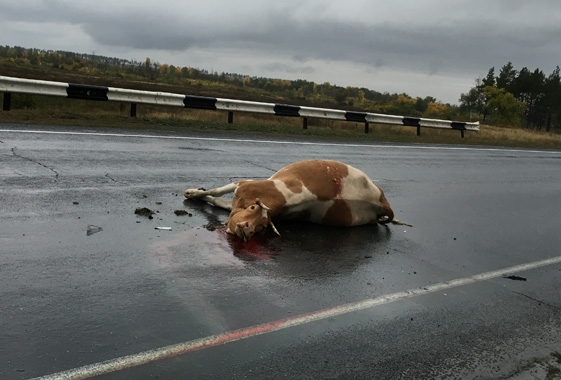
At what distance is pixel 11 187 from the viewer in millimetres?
7059

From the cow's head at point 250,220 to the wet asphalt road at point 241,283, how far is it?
0.15 meters

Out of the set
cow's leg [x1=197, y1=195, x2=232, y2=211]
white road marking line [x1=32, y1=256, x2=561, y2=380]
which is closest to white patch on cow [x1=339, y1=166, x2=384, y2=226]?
cow's leg [x1=197, y1=195, x2=232, y2=211]

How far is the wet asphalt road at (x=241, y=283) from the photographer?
11.5 ft

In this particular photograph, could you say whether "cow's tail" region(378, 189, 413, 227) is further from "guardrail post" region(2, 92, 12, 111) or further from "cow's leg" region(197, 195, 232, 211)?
"guardrail post" region(2, 92, 12, 111)

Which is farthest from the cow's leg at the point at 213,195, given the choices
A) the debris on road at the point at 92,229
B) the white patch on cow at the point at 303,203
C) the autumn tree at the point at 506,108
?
the autumn tree at the point at 506,108

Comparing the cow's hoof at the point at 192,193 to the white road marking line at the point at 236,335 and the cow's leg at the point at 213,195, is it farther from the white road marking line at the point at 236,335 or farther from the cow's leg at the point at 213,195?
the white road marking line at the point at 236,335

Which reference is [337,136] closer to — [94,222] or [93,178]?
[93,178]

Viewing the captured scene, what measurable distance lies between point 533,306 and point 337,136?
15.8 metres

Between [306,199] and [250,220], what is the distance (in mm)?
891

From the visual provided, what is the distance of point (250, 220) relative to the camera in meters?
5.87

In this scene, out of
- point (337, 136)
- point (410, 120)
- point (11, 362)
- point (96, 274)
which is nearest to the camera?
point (11, 362)

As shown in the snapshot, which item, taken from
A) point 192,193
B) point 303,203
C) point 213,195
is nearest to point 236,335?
point 303,203

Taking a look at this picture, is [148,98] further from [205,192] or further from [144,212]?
[144,212]

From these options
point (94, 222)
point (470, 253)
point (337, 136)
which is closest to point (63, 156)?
point (94, 222)
